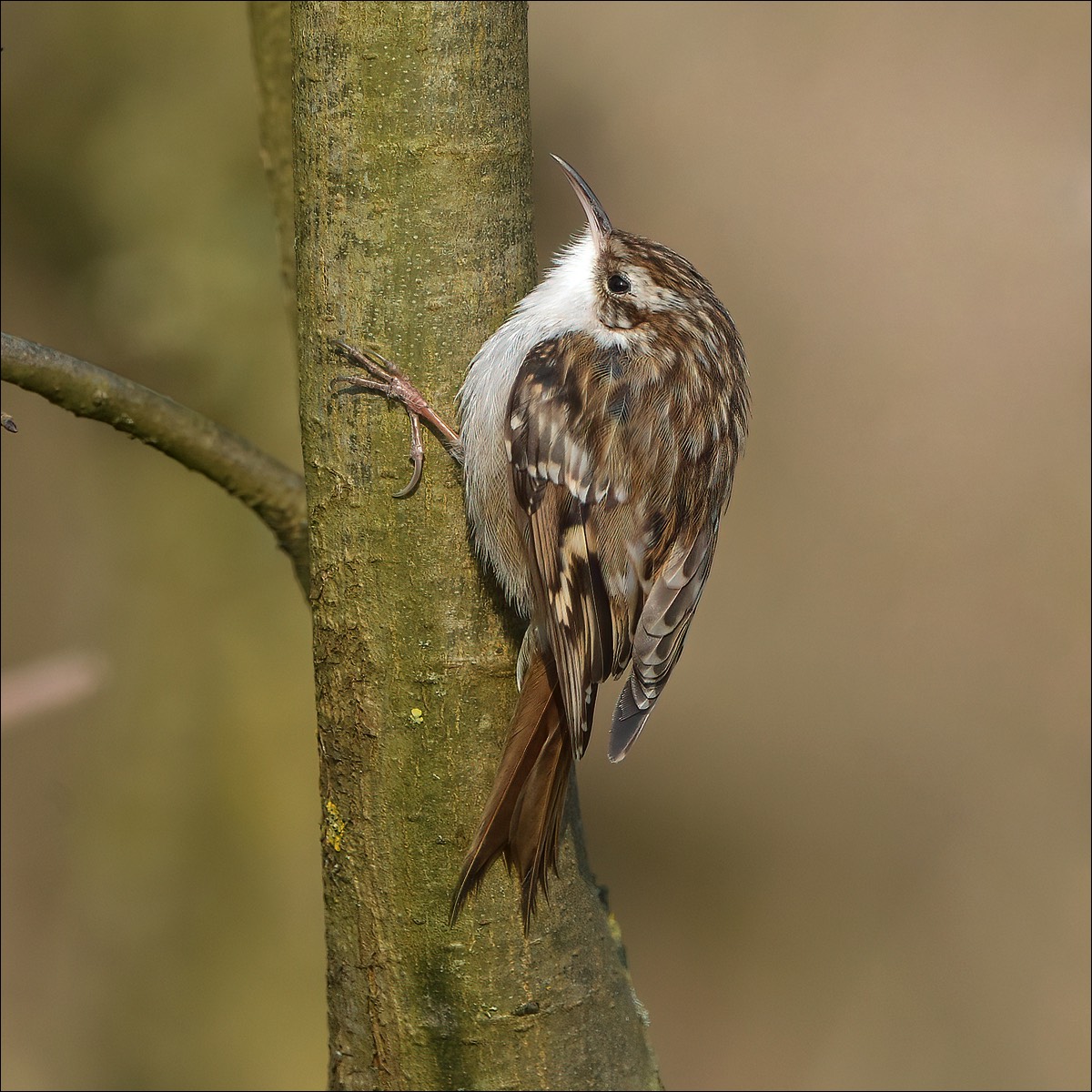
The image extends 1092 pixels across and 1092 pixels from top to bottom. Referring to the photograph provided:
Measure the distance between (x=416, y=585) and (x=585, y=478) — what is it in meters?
0.50

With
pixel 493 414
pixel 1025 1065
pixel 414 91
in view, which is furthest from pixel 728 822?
pixel 414 91

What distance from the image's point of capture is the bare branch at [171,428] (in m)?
1.91

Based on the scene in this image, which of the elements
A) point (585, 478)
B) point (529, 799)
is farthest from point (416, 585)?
point (585, 478)

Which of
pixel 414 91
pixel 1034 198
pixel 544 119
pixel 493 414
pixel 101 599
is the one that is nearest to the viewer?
pixel 414 91

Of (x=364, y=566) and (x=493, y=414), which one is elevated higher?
(x=493, y=414)

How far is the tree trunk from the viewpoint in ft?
5.06

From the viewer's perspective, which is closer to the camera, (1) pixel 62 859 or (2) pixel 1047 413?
(2) pixel 1047 413

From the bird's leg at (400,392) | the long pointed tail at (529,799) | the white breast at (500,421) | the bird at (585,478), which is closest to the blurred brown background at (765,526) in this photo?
the bird at (585,478)

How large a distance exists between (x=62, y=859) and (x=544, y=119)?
2.84 metres

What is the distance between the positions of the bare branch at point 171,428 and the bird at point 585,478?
61 centimetres

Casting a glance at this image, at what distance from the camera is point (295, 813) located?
3.84m

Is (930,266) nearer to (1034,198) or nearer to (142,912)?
(1034,198)

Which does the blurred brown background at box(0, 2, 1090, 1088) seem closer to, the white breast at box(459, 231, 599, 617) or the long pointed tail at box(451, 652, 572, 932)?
the white breast at box(459, 231, 599, 617)

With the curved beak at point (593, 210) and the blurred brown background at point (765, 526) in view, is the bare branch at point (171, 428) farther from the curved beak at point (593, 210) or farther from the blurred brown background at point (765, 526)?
the blurred brown background at point (765, 526)
